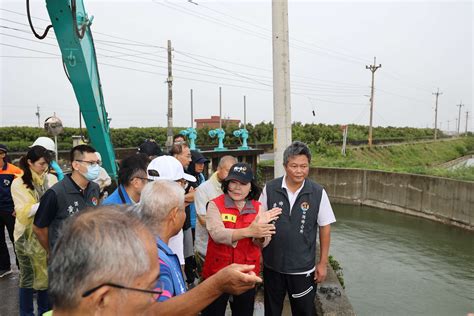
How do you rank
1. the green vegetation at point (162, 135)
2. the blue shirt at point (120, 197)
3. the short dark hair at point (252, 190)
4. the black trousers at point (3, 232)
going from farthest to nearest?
the green vegetation at point (162, 135), the black trousers at point (3, 232), the short dark hair at point (252, 190), the blue shirt at point (120, 197)

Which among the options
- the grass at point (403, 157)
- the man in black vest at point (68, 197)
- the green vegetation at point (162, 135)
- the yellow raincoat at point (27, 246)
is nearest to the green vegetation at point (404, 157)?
the grass at point (403, 157)

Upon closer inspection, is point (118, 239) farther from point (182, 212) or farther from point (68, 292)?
point (182, 212)

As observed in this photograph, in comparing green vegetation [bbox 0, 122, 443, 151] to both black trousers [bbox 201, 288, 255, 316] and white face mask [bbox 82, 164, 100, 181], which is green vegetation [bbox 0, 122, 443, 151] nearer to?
white face mask [bbox 82, 164, 100, 181]

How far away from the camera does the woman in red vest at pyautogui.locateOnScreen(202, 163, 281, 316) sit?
101 inches

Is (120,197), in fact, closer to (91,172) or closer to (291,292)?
(91,172)

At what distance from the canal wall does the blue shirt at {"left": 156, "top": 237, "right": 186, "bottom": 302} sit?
42.4 ft

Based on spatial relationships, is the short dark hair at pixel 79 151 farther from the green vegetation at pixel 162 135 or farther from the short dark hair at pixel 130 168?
the green vegetation at pixel 162 135

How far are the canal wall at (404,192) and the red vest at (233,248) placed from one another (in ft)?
39.2

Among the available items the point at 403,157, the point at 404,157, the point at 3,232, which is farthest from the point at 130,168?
the point at 404,157

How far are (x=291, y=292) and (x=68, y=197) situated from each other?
1.94 metres

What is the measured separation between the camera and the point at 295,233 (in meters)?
2.80

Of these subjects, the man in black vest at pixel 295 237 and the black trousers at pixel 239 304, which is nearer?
the black trousers at pixel 239 304

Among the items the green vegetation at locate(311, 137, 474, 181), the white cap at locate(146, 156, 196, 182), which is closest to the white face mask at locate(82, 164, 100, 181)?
the white cap at locate(146, 156, 196, 182)

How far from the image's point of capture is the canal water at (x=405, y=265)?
5.92m
